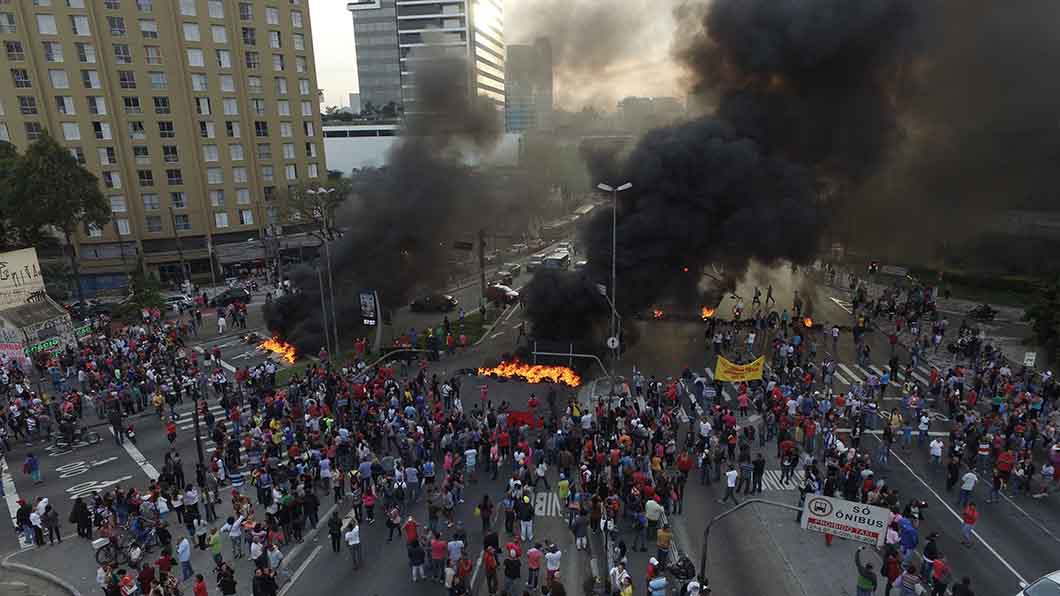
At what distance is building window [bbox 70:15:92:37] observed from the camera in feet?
157

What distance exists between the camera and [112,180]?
2014 inches

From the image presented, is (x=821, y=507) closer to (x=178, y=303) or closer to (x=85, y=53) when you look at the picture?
(x=178, y=303)

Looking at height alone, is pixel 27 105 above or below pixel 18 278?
above

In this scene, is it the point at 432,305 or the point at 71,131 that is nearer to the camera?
the point at 432,305

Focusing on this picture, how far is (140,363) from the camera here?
30.0 meters

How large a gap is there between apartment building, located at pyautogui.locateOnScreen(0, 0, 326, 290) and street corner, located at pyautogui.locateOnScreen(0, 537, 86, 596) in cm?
4012

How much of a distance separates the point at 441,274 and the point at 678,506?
1035 inches

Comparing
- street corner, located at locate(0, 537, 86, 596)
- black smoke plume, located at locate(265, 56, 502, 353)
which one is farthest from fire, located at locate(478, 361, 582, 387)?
street corner, located at locate(0, 537, 86, 596)

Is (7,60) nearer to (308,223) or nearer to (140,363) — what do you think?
(308,223)

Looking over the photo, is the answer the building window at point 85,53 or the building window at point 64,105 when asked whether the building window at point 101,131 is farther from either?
the building window at point 85,53

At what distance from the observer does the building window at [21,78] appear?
47.4 metres

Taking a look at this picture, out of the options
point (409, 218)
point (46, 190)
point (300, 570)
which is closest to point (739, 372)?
point (300, 570)

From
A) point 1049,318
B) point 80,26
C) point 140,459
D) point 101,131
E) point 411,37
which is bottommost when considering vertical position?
point 140,459

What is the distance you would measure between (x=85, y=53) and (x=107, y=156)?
7585mm
